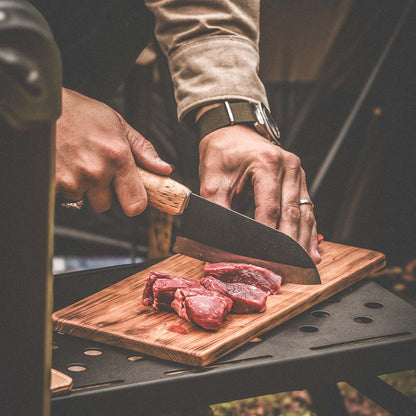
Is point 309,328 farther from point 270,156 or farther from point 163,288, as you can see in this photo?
point 270,156

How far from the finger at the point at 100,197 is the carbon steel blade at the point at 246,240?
24cm

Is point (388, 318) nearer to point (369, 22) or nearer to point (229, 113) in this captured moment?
point (229, 113)

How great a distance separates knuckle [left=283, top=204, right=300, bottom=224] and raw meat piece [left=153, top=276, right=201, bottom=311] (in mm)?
503

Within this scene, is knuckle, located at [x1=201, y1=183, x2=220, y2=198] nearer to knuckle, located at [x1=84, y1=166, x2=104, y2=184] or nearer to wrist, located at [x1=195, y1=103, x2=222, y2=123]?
wrist, located at [x1=195, y1=103, x2=222, y2=123]

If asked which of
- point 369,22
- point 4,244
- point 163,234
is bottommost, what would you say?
point 163,234

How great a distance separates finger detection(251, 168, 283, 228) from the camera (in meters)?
1.74

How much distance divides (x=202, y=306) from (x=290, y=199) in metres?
0.67

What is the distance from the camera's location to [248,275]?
1.55 metres

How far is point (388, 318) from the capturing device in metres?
1.38

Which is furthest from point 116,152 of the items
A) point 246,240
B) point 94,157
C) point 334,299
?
point 334,299

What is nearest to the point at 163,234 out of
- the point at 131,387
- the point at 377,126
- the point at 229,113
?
the point at 229,113

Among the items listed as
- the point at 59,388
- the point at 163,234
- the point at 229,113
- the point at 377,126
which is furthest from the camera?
the point at 377,126

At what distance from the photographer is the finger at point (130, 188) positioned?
1462 mm

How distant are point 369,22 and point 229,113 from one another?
1812 millimetres
